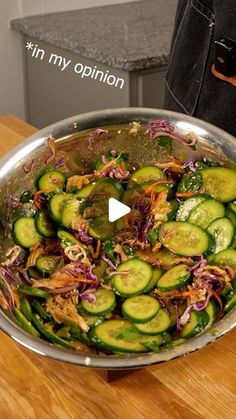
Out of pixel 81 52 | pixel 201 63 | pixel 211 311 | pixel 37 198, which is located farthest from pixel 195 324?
pixel 81 52

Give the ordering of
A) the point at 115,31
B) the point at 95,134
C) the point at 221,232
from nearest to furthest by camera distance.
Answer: the point at 221,232, the point at 95,134, the point at 115,31

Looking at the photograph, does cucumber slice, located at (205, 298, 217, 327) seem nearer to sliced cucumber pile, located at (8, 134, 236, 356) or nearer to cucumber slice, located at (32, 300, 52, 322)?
sliced cucumber pile, located at (8, 134, 236, 356)

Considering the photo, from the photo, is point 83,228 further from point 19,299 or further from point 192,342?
point 192,342

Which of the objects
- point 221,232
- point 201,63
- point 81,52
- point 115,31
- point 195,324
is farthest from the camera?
point 115,31

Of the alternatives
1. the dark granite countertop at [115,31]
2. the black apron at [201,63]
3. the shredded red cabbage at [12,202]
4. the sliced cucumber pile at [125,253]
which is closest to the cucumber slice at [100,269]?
the sliced cucumber pile at [125,253]

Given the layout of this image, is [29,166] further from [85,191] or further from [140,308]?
[140,308]

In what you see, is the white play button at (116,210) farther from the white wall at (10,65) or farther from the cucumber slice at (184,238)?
the white wall at (10,65)
